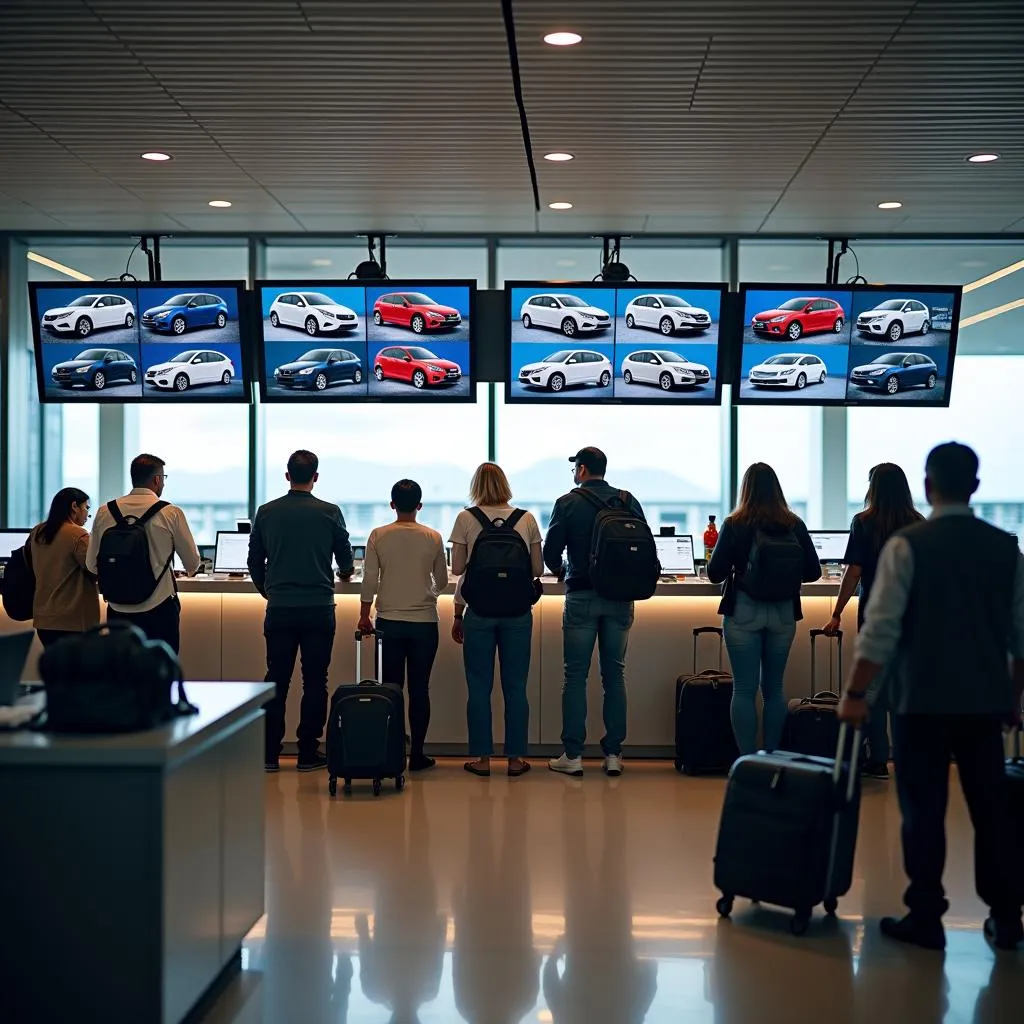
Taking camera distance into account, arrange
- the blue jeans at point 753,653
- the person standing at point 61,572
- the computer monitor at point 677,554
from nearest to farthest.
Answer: the blue jeans at point 753,653 < the person standing at point 61,572 < the computer monitor at point 677,554

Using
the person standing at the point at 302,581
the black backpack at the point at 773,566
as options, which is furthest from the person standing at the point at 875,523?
the person standing at the point at 302,581

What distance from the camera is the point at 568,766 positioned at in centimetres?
645

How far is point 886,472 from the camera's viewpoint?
5.84 meters

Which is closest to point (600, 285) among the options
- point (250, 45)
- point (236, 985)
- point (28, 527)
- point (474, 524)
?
point (474, 524)

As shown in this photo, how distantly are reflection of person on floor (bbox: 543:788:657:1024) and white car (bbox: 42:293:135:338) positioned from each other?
442 cm

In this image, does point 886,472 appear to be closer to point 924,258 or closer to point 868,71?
point 868,71

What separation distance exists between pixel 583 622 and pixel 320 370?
7.72 ft

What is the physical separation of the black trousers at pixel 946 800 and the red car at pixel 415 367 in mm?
4274

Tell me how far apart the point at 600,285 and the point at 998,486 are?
438cm

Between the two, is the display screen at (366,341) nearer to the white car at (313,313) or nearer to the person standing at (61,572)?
the white car at (313,313)

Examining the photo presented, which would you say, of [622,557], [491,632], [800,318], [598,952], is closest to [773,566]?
[622,557]

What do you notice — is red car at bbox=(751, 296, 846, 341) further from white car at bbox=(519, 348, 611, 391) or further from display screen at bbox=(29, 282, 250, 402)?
display screen at bbox=(29, 282, 250, 402)

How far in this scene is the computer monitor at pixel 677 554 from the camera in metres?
7.34

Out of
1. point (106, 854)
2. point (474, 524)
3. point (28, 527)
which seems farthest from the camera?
point (28, 527)
